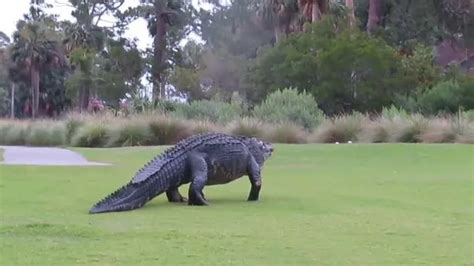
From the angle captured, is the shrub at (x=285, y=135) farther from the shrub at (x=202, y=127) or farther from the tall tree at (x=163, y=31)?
the tall tree at (x=163, y=31)

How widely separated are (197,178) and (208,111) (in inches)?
769

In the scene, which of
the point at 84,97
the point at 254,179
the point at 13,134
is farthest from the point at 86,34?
the point at 254,179

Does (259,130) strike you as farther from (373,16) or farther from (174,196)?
(373,16)

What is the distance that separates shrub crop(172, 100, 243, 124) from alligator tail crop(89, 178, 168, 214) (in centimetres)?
1801

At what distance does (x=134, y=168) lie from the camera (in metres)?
14.0

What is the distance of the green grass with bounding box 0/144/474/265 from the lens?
536cm

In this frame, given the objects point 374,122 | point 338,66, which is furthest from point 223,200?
point 338,66

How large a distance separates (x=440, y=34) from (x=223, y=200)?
38.5 meters

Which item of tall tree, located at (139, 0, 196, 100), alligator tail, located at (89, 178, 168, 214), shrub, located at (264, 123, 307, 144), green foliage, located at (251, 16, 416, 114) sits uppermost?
tall tree, located at (139, 0, 196, 100)

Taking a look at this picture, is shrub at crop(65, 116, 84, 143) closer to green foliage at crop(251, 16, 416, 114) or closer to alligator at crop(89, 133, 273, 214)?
green foliage at crop(251, 16, 416, 114)

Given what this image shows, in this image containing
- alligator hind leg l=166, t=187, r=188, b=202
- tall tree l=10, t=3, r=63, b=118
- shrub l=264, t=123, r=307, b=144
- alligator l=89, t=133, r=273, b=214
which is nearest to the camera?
alligator l=89, t=133, r=273, b=214

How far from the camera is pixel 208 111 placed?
2784 centimetres

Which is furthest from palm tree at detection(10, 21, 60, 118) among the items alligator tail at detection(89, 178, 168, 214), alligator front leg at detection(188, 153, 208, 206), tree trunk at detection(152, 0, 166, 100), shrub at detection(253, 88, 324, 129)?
alligator tail at detection(89, 178, 168, 214)

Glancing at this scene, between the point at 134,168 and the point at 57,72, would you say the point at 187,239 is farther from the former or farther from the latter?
the point at 57,72
